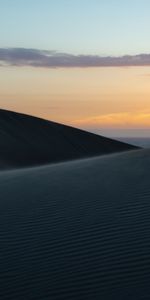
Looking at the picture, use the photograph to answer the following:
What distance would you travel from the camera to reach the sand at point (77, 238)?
5.57 meters

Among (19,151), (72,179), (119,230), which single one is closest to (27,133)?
(19,151)

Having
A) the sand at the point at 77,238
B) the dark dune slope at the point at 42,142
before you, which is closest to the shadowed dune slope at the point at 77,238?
the sand at the point at 77,238

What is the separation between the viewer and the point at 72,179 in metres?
12.1

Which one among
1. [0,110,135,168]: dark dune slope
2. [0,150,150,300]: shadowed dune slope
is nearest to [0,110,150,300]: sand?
[0,150,150,300]: shadowed dune slope

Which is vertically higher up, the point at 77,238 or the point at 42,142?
the point at 77,238

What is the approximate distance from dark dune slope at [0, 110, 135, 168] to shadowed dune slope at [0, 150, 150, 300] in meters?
10.2

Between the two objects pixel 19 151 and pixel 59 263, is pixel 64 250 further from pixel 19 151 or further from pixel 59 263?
pixel 19 151

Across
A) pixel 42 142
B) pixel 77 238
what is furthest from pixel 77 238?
pixel 42 142

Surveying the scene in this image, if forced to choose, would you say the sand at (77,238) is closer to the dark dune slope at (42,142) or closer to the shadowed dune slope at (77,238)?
the shadowed dune slope at (77,238)

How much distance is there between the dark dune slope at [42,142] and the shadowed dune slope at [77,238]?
403 inches

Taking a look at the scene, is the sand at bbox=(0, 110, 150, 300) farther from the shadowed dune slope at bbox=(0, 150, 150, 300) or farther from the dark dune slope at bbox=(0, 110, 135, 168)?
the dark dune slope at bbox=(0, 110, 135, 168)

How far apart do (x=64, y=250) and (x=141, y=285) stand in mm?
1517

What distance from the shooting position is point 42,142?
25.1 metres

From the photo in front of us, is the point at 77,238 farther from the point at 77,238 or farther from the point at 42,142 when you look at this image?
the point at 42,142
